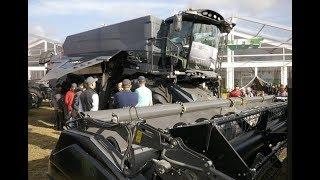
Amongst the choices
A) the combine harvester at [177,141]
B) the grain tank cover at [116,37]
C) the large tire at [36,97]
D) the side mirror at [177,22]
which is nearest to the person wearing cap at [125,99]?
the combine harvester at [177,141]

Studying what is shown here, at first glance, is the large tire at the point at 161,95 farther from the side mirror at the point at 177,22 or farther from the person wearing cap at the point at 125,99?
the person wearing cap at the point at 125,99

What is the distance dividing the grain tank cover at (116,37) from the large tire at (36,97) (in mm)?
3975

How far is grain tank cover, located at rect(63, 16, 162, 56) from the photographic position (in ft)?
32.9

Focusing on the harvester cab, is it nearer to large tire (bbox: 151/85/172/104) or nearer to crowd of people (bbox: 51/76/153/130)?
large tire (bbox: 151/85/172/104)

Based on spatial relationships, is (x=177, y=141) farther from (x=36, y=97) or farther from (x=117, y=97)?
(x=36, y=97)

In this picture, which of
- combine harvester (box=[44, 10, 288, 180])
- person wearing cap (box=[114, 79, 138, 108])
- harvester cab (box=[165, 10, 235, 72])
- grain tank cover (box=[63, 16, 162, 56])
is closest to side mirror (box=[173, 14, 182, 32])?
combine harvester (box=[44, 10, 288, 180])

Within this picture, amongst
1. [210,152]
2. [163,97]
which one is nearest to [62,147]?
[210,152]

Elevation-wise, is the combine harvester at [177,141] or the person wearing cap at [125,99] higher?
the person wearing cap at [125,99]

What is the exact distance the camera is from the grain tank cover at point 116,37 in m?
10.0

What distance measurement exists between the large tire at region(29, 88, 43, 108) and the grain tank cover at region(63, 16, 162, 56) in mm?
3975

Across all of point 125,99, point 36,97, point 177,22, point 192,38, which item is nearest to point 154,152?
point 125,99

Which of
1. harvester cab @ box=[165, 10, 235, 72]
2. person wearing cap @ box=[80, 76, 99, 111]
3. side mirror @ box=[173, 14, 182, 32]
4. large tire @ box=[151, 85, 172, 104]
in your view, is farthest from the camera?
harvester cab @ box=[165, 10, 235, 72]

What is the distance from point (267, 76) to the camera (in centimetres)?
2366
